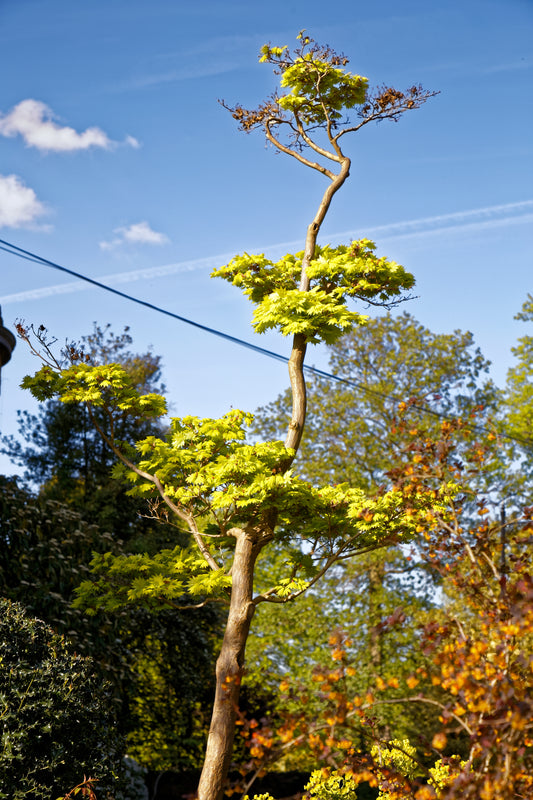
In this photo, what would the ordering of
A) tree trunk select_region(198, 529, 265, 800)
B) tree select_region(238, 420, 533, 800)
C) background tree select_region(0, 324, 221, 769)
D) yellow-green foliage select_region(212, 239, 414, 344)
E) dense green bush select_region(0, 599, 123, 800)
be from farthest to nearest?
1. background tree select_region(0, 324, 221, 769)
2. yellow-green foliage select_region(212, 239, 414, 344)
3. tree trunk select_region(198, 529, 265, 800)
4. dense green bush select_region(0, 599, 123, 800)
5. tree select_region(238, 420, 533, 800)

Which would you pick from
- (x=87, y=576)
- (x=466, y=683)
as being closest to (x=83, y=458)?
(x=87, y=576)

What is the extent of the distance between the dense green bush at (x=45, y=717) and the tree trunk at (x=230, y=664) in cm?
95

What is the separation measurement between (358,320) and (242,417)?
5.37 ft

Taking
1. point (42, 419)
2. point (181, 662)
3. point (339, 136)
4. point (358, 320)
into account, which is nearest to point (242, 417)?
point (358, 320)

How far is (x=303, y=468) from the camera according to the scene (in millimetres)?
14867

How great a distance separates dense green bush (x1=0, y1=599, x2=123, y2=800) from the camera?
5480 mm

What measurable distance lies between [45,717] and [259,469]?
283 centimetres

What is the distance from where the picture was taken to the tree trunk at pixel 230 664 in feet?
21.0

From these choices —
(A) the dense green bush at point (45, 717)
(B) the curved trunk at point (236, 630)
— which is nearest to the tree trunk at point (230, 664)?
(B) the curved trunk at point (236, 630)

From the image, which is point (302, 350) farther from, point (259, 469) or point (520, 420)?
point (520, 420)

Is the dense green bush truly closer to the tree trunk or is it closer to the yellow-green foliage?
the tree trunk

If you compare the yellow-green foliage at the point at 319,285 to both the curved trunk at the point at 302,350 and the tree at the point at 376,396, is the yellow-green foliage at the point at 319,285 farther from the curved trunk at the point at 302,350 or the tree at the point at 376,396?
the tree at the point at 376,396

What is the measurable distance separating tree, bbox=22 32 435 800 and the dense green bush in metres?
0.99

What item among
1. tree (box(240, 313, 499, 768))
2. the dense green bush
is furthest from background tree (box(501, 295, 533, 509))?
the dense green bush
